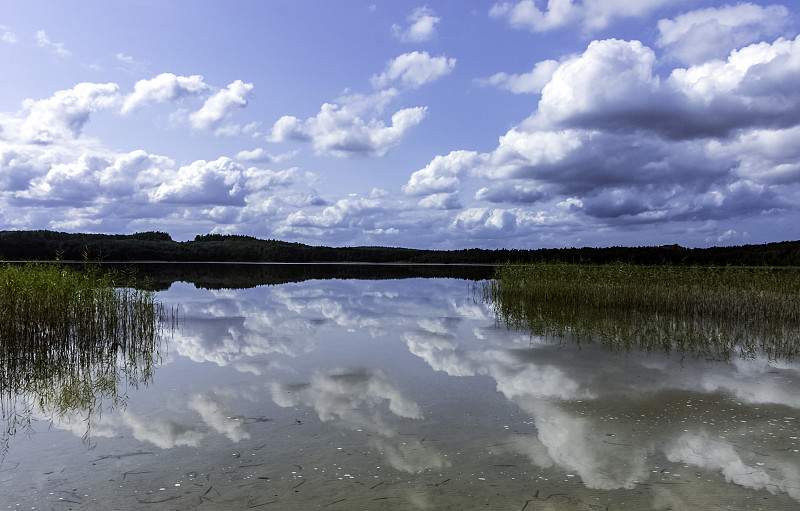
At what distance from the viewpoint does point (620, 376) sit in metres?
9.73

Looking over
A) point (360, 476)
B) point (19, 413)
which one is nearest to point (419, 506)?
point (360, 476)

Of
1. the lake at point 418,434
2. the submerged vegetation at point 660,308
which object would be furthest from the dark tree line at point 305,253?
the lake at point 418,434

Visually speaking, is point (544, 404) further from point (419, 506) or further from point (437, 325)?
point (437, 325)

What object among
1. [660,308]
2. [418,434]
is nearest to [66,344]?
[418,434]

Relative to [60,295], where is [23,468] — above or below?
below

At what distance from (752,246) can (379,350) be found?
72991 mm

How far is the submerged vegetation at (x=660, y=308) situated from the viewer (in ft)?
44.8

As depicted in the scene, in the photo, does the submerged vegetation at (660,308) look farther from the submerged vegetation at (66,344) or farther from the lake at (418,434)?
the submerged vegetation at (66,344)

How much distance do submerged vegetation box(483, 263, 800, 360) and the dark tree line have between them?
28.9 m

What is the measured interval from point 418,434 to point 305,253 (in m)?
99.3

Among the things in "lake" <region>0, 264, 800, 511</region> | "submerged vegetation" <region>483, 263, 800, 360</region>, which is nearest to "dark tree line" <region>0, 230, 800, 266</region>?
"submerged vegetation" <region>483, 263, 800, 360</region>

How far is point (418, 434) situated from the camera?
6.32m

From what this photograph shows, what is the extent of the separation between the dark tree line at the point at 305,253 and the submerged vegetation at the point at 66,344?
44.1 meters

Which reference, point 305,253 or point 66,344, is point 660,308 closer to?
point 66,344
